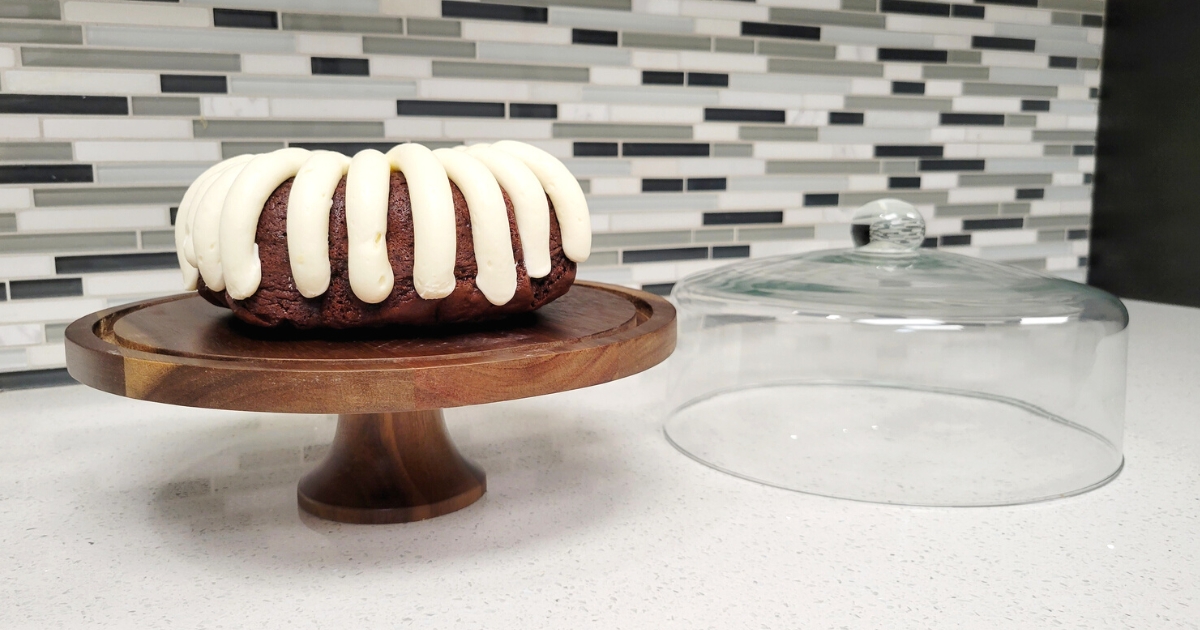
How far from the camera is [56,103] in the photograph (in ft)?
3.29

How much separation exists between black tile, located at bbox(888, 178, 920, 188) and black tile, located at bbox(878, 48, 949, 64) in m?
0.21

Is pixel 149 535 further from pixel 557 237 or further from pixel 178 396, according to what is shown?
pixel 557 237

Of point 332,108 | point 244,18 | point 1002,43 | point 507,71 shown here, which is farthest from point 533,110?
point 1002,43

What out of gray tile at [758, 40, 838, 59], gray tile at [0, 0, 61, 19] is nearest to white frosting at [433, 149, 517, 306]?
gray tile at [0, 0, 61, 19]

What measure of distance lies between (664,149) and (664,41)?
16cm

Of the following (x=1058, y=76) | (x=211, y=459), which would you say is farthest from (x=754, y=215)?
(x=211, y=459)

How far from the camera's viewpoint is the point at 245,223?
56cm

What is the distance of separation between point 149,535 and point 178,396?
0.21 m

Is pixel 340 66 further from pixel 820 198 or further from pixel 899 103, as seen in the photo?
pixel 899 103

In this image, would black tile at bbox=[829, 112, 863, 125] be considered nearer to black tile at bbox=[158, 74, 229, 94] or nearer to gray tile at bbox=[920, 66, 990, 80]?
gray tile at bbox=[920, 66, 990, 80]

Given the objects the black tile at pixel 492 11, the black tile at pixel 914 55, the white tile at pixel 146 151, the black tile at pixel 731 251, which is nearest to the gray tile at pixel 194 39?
the white tile at pixel 146 151

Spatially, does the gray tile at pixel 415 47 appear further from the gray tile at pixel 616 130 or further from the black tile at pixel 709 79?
the black tile at pixel 709 79

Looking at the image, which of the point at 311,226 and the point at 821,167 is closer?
the point at 311,226

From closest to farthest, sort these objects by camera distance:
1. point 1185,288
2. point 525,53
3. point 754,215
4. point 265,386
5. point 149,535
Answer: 1. point 265,386
2. point 149,535
3. point 525,53
4. point 754,215
5. point 1185,288
